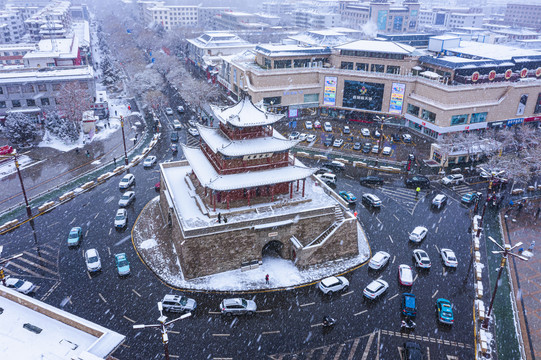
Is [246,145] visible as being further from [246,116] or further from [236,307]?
[236,307]

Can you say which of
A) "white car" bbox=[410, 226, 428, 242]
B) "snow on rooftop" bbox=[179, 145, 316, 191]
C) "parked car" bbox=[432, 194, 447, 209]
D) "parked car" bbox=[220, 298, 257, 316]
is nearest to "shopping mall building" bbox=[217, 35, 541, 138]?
"parked car" bbox=[432, 194, 447, 209]

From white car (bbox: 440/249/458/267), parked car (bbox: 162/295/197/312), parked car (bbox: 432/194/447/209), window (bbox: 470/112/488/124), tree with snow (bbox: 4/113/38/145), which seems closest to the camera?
parked car (bbox: 162/295/197/312)

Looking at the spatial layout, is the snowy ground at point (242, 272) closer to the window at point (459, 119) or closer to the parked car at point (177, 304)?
the parked car at point (177, 304)

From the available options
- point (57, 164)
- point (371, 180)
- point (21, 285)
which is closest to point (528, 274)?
point (371, 180)

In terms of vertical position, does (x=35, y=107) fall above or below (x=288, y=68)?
below

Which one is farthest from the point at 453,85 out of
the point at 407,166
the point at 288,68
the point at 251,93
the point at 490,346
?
the point at 490,346

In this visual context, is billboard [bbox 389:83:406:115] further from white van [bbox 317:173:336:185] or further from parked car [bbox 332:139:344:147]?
white van [bbox 317:173:336:185]

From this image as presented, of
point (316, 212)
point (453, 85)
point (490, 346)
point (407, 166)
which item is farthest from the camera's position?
point (453, 85)

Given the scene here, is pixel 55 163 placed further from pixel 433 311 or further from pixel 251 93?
pixel 433 311
